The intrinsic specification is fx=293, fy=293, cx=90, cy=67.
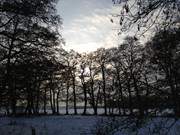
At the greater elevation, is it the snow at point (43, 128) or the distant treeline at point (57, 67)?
the distant treeline at point (57, 67)

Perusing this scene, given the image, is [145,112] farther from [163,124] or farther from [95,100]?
[95,100]

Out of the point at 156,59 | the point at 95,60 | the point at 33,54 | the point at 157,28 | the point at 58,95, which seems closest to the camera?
the point at 157,28

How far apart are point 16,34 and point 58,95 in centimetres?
4839

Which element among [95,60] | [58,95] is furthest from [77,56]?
[58,95]

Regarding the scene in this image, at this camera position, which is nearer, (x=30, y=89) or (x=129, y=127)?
(x=129, y=127)

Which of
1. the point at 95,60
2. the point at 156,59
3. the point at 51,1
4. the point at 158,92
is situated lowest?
the point at 158,92

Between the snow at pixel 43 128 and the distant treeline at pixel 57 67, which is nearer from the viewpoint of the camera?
the distant treeline at pixel 57 67

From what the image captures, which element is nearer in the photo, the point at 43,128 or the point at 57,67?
the point at 57,67

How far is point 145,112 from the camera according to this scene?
8.04ft

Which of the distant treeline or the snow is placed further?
the snow

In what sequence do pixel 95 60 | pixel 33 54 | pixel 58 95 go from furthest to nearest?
pixel 58 95 → pixel 95 60 → pixel 33 54

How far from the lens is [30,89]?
1035cm

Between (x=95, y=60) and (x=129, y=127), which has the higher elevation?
(x=95, y=60)

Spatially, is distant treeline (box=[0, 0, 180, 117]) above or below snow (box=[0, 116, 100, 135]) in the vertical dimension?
above
